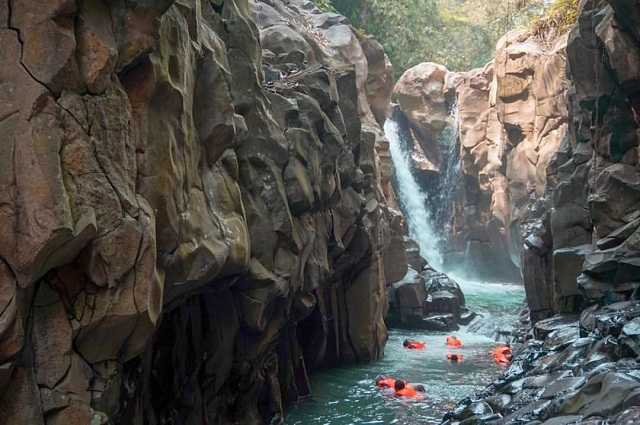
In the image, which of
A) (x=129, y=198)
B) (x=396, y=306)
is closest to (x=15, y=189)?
(x=129, y=198)

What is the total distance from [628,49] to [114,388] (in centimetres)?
1092

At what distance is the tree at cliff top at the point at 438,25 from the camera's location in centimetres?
4159


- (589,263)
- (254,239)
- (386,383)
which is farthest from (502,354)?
(254,239)

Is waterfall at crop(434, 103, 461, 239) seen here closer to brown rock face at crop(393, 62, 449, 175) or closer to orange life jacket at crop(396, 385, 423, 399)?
brown rock face at crop(393, 62, 449, 175)

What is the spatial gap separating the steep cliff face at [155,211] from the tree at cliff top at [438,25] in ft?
85.3

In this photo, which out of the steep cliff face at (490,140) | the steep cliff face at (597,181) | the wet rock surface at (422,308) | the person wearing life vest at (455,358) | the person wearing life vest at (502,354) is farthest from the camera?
the steep cliff face at (490,140)

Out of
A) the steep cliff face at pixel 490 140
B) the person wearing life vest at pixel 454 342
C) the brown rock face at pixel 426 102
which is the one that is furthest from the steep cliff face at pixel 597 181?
the brown rock face at pixel 426 102

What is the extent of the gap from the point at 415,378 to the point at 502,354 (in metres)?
3.73

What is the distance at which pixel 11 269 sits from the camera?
6.32 m

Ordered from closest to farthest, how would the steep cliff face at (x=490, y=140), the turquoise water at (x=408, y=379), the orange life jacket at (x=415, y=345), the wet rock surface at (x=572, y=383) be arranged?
the wet rock surface at (x=572, y=383), the turquoise water at (x=408, y=379), the orange life jacket at (x=415, y=345), the steep cliff face at (x=490, y=140)

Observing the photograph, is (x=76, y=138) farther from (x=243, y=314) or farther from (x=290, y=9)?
(x=290, y=9)

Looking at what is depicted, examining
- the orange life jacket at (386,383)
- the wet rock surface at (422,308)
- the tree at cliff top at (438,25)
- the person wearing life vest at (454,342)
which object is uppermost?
the tree at cliff top at (438,25)

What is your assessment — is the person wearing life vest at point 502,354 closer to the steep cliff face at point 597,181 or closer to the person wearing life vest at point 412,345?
the person wearing life vest at point 412,345

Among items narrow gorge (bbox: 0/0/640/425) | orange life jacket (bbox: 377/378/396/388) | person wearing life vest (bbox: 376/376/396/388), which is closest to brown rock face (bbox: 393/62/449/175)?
narrow gorge (bbox: 0/0/640/425)
